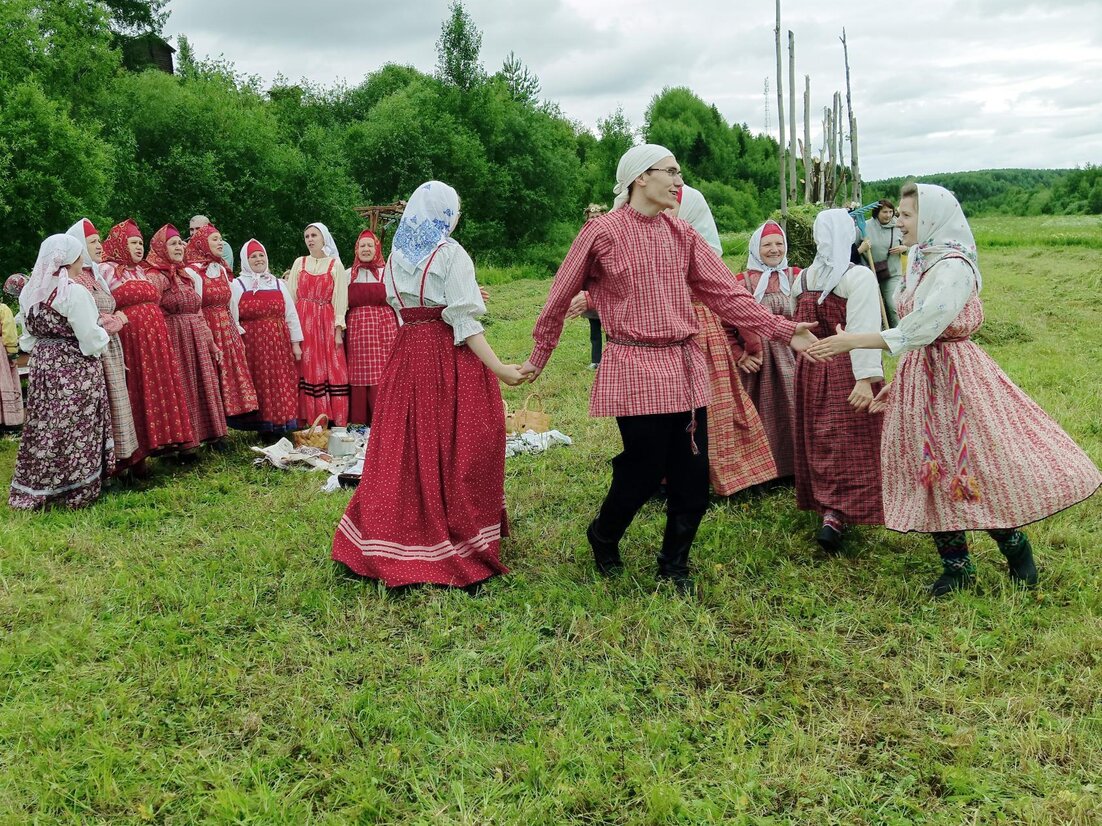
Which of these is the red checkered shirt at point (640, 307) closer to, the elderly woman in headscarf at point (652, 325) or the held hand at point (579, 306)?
the elderly woman in headscarf at point (652, 325)

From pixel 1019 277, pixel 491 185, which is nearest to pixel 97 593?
pixel 1019 277

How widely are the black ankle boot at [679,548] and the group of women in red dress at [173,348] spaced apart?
3951mm

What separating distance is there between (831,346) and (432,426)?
5.94 ft

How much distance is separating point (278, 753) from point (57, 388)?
379cm

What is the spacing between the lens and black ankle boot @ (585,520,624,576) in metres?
3.99

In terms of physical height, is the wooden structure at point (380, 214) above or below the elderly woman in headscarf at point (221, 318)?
above

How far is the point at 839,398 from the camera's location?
424 centimetres

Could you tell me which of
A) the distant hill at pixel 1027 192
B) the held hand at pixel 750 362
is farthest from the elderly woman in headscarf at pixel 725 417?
the distant hill at pixel 1027 192

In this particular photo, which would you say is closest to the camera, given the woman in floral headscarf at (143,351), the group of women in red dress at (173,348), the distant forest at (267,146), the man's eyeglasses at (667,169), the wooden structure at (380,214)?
the man's eyeglasses at (667,169)

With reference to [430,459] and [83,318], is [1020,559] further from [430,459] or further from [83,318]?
[83,318]

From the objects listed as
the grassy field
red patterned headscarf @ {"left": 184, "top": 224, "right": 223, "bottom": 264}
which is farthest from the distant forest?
the grassy field

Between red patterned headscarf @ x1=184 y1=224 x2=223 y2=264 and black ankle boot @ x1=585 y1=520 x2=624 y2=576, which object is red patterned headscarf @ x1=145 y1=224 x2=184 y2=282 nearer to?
red patterned headscarf @ x1=184 y1=224 x2=223 y2=264

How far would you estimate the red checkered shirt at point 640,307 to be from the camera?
3535 millimetres

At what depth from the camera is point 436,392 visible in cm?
401
